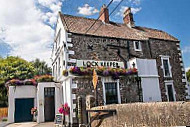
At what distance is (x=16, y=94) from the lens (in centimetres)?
1459

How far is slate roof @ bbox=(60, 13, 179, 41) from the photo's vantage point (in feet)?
45.2

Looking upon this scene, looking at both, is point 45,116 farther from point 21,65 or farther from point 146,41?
point 21,65

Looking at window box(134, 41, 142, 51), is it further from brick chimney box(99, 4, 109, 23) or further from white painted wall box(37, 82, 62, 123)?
white painted wall box(37, 82, 62, 123)

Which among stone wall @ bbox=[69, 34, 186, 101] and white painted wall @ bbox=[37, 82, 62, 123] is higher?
stone wall @ bbox=[69, 34, 186, 101]

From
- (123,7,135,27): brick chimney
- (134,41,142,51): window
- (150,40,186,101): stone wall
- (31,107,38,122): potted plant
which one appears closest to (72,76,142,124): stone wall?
(150,40,186,101): stone wall

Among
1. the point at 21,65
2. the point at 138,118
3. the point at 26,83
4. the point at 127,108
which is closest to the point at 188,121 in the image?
the point at 138,118

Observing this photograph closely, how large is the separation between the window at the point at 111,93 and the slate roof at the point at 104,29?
4.31m

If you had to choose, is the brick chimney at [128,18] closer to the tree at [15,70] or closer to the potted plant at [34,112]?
the potted plant at [34,112]

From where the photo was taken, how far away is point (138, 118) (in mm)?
4863

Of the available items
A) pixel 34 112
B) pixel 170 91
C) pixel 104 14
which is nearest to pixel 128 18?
pixel 104 14

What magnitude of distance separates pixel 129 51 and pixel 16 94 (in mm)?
10640

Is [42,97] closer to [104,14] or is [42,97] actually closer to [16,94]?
[16,94]

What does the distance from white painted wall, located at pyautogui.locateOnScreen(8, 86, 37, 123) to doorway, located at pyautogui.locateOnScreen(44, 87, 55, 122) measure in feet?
6.56

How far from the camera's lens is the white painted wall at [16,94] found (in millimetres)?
14164
